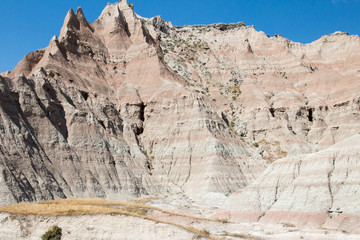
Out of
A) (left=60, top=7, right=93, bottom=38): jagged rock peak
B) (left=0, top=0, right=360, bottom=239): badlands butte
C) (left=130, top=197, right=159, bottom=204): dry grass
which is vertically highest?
(left=60, top=7, right=93, bottom=38): jagged rock peak

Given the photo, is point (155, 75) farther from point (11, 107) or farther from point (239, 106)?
point (11, 107)

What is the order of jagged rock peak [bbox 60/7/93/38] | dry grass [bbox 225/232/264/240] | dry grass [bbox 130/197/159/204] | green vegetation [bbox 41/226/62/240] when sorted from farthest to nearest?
1. jagged rock peak [bbox 60/7/93/38]
2. dry grass [bbox 130/197/159/204]
3. dry grass [bbox 225/232/264/240]
4. green vegetation [bbox 41/226/62/240]

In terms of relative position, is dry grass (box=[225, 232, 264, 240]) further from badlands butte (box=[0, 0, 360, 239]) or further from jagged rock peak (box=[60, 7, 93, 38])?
jagged rock peak (box=[60, 7, 93, 38])

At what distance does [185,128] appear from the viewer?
82938 millimetres

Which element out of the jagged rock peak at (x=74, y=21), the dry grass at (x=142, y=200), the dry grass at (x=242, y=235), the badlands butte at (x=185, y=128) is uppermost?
the jagged rock peak at (x=74, y=21)

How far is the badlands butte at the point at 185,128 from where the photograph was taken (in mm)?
45250

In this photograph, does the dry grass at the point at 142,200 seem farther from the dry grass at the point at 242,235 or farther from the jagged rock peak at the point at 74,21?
the jagged rock peak at the point at 74,21

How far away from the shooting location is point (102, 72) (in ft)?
315

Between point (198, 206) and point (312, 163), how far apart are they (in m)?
21.4

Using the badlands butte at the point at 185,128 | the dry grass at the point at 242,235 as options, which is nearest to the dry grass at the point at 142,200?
the badlands butte at the point at 185,128

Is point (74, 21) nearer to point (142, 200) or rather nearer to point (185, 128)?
point (185, 128)

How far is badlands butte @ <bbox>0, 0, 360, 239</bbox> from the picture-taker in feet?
148

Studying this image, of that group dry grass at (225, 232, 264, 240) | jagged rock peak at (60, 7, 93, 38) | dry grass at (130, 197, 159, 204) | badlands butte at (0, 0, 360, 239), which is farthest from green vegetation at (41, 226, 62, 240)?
jagged rock peak at (60, 7, 93, 38)

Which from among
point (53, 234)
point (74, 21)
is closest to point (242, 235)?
point (53, 234)
